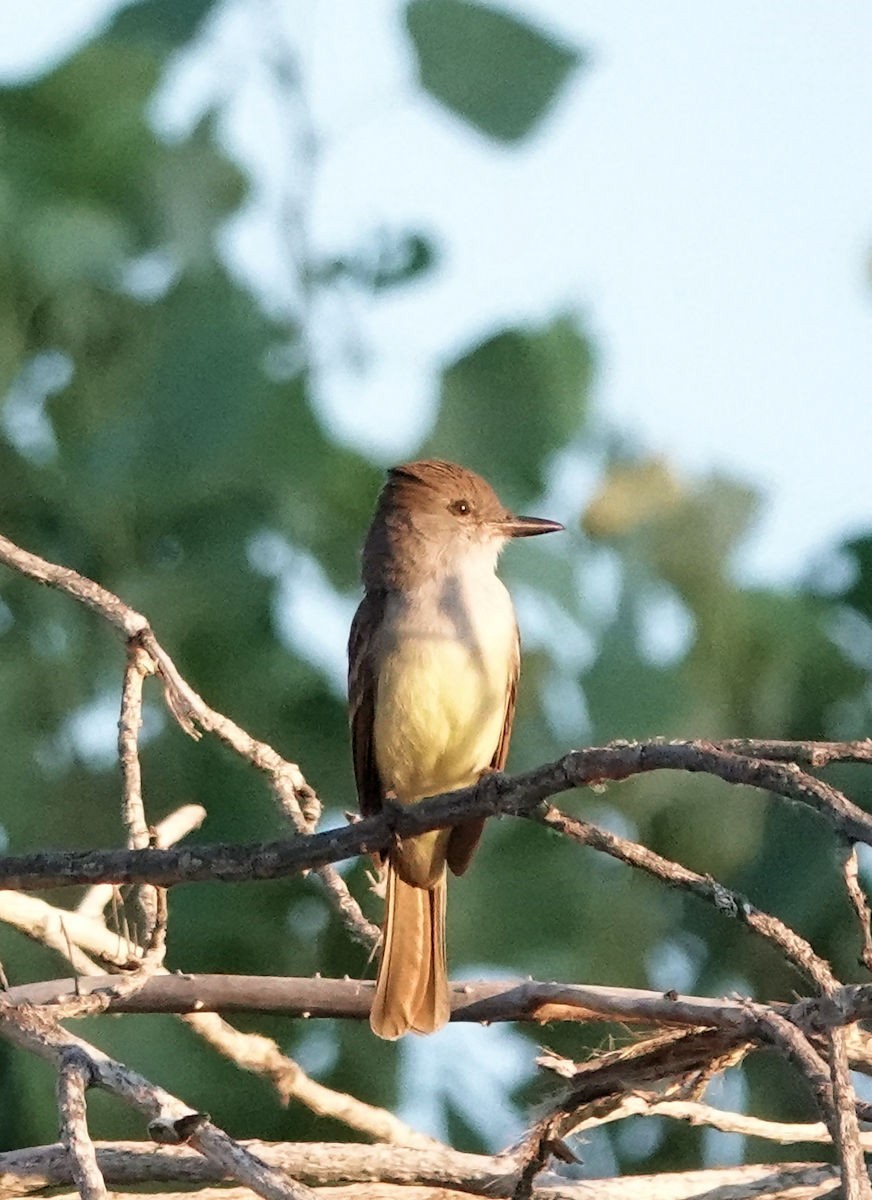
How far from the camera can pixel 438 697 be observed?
4316 mm

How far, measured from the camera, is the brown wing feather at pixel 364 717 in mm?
4441

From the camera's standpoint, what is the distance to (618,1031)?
5.24 meters

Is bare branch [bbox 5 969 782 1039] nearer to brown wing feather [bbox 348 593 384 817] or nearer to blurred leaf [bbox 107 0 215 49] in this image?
brown wing feather [bbox 348 593 384 817]

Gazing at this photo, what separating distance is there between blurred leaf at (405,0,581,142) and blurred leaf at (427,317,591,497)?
640 millimetres

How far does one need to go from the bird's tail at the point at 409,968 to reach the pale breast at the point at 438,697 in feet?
0.79

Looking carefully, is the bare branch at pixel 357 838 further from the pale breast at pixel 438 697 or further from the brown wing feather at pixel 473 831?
the brown wing feather at pixel 473 831

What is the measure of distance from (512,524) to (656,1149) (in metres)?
1.70

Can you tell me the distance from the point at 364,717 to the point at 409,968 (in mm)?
641

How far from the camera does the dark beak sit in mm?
4898

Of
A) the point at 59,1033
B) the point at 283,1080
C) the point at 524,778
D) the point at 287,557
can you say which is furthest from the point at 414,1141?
the point at 287,557

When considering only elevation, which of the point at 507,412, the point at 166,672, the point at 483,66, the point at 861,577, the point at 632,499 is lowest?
the point at 166,672

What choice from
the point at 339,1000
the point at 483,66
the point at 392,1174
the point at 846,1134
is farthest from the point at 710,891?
the point at 483,66

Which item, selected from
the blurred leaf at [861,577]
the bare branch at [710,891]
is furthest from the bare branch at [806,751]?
the blurred leaf at [861,577]

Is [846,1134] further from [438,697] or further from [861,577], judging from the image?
[861,577]
